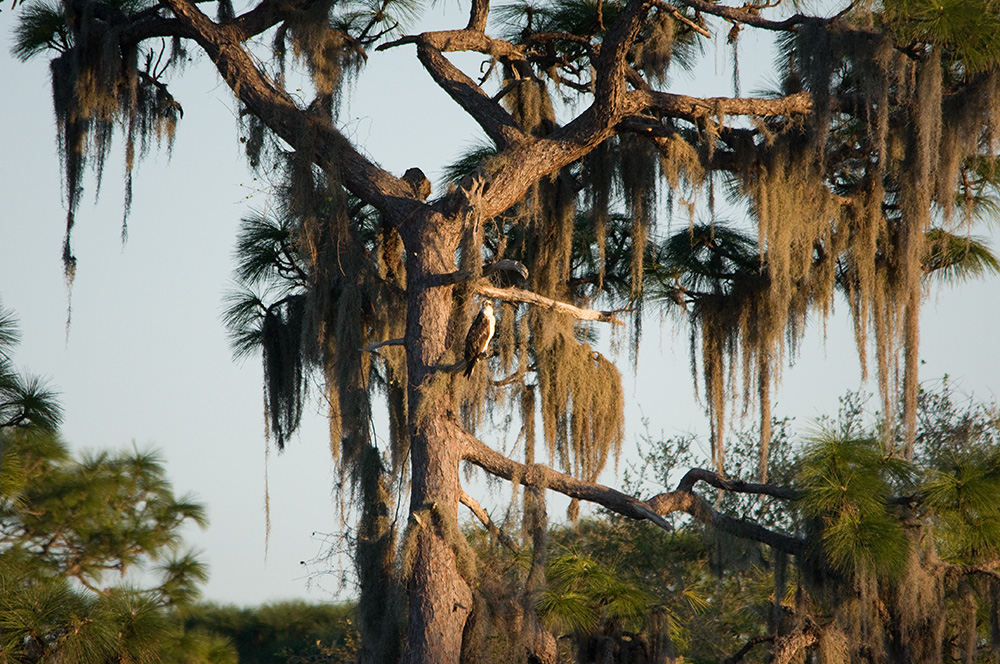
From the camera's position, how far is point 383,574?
17.8 ft

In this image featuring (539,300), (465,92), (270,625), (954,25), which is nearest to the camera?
(539,300)

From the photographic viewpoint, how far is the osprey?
4738 mm

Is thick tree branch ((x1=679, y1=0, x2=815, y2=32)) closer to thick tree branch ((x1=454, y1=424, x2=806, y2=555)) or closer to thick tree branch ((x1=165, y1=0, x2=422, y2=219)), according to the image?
thick tree branch ((x1=165, y1=0, x2=422, y2=219))

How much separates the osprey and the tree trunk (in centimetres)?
22

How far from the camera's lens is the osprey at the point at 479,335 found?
4738 millimetres

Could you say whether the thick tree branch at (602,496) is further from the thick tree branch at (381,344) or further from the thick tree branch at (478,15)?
the thick tree branch at (478,15)

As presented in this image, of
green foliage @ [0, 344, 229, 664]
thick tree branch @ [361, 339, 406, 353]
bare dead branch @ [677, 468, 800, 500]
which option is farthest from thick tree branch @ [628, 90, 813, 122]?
green foliage @ [0, 344, 229, 664]

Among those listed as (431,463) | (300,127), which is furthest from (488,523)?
(300,127)

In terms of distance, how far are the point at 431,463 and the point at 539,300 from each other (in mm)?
945

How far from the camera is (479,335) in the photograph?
478 centimetres

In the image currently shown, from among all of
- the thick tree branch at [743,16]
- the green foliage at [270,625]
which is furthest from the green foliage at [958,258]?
the green foliage at [270,625]

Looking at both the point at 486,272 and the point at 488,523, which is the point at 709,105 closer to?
the point at 486,272

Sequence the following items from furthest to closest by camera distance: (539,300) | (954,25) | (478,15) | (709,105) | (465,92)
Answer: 1. (478,15)
2. (465,92)
3. (709,105)
4. (954,25)
5. (539,300)

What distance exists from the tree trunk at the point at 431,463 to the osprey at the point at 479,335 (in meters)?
0.22
